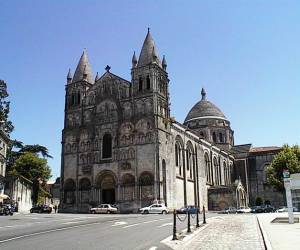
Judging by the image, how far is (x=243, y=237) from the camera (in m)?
14.5

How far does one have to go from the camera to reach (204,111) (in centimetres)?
7919

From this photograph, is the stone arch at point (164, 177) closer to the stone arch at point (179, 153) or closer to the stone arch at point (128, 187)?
the stone arch at point (128, 187)

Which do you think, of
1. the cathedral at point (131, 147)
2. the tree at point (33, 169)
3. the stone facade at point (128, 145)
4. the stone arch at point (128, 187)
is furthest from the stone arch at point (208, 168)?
the tree at point (33, 169)

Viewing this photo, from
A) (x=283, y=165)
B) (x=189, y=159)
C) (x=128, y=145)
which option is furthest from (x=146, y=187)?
(x=283, y=165)

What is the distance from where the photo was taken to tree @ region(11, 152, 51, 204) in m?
57.8

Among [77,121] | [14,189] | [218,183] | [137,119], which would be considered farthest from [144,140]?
[218,183]

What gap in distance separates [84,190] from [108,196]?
368cm

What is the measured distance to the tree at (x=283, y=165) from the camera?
47.0 m

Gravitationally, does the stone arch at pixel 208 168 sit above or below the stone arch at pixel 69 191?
above

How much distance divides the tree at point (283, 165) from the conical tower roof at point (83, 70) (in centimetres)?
2887

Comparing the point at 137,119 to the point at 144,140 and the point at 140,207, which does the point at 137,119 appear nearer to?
the point at 144,140

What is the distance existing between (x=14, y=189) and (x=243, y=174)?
146ft

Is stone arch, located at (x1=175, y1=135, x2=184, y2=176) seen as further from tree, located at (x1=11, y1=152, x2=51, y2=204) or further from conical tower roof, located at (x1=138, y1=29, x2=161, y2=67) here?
tree, located at (x1=11, y1=152, x2=51, y2=204)

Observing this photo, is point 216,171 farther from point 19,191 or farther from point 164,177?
point 19,191
